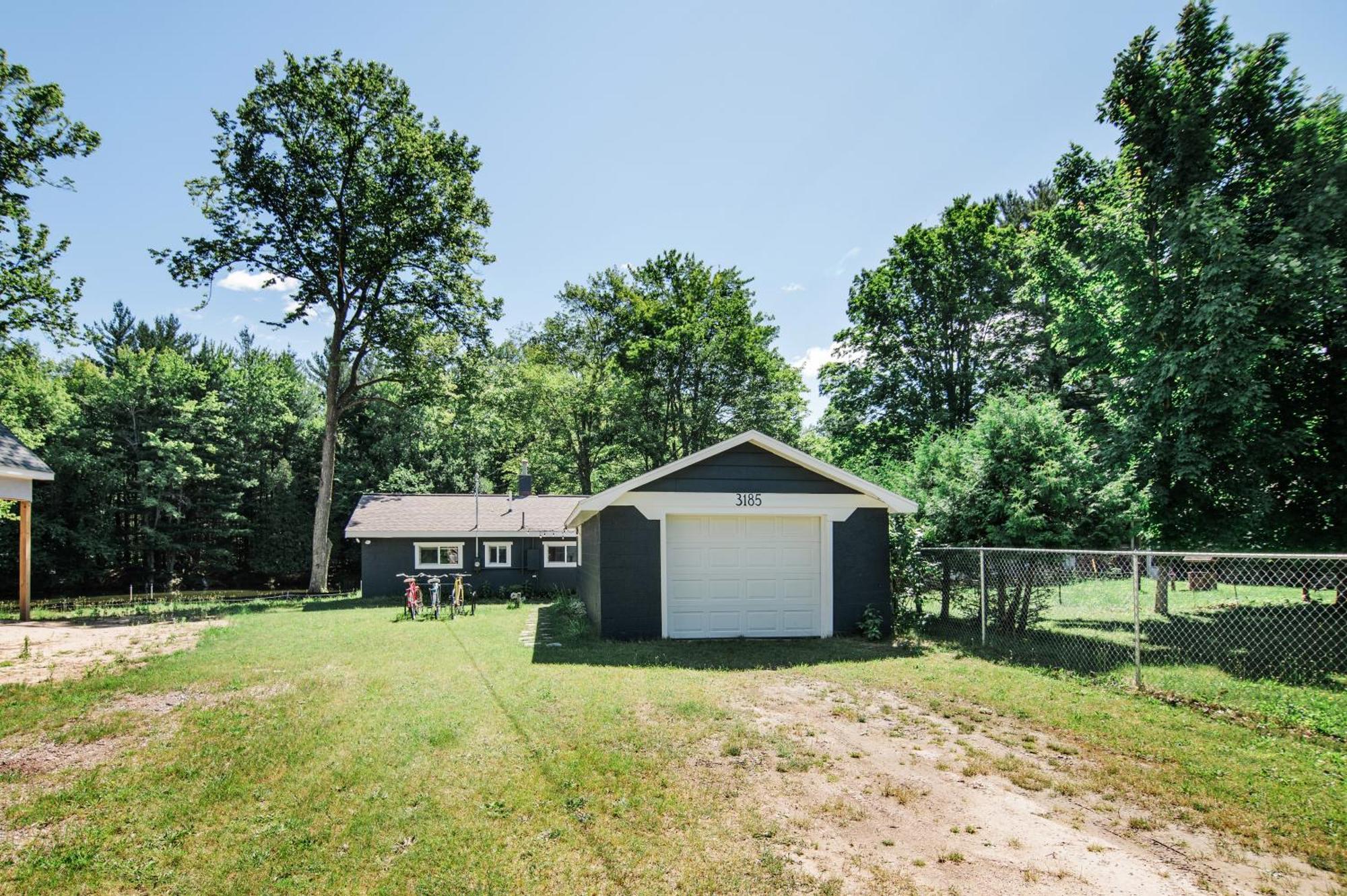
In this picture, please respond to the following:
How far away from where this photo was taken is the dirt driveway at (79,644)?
8969 millimetres

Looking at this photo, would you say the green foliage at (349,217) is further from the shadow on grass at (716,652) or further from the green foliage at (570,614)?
the shadow on grass at (716,652)

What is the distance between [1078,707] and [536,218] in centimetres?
1785

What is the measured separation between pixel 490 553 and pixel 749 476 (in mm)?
13578

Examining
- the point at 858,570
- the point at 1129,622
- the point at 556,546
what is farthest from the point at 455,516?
the point at 1129,622

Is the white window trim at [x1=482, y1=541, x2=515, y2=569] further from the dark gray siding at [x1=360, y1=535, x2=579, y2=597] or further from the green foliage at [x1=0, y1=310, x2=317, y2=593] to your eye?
the green foliage at [x1=0, y1=310, x2=317, y2=593]

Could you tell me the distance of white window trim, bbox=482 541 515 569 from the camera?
22.3 m

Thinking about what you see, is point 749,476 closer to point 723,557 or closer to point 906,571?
point 723,557

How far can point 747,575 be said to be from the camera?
475 inches

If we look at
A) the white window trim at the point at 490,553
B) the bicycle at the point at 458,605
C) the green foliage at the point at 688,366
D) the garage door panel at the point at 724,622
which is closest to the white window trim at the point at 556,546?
the white window trim at the point at 490,553

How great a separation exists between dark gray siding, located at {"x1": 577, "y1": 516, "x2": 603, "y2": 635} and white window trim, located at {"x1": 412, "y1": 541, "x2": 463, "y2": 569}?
7172 millimetres

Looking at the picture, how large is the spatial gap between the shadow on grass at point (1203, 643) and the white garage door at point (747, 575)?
2749 millimetres

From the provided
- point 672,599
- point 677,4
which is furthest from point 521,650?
point 677,4

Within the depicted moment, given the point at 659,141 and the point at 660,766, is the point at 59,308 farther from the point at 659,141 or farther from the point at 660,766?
the point at 660,766

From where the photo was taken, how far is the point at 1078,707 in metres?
7.12
